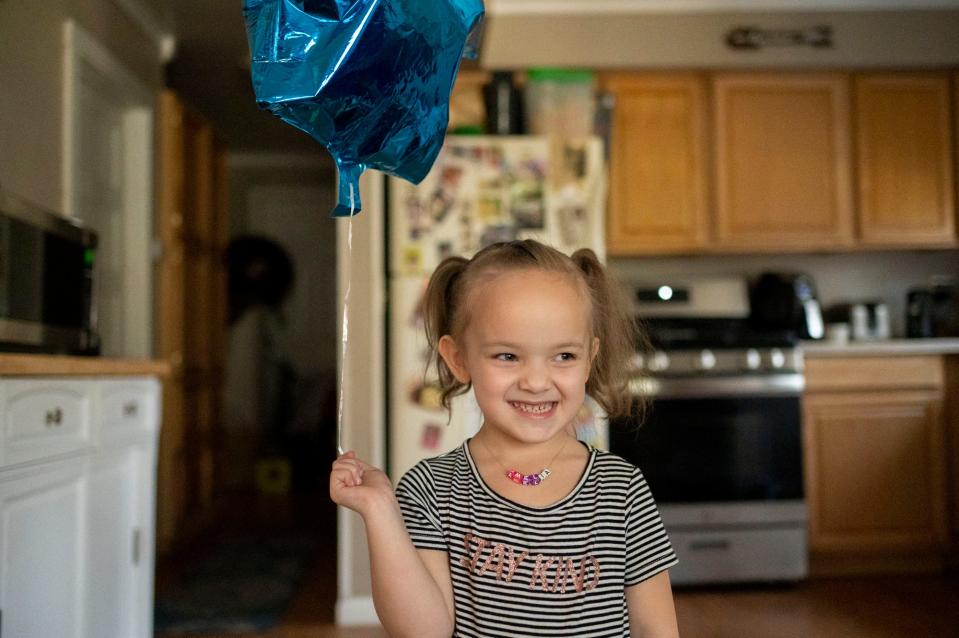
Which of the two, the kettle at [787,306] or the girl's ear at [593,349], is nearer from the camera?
the girl's ear at [593,349]

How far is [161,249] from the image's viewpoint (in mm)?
3598

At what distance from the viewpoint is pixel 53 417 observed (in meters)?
1.55

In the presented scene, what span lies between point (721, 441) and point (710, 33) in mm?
1714

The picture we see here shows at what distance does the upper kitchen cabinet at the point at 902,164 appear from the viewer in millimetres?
3539

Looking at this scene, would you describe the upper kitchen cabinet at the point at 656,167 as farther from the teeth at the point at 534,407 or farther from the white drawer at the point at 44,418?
the teeth at the point at 534,407

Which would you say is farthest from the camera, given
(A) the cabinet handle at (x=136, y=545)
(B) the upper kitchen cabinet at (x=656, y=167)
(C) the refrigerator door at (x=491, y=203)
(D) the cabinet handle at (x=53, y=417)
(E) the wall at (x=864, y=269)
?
(E) the wall at (x=864, y=269)

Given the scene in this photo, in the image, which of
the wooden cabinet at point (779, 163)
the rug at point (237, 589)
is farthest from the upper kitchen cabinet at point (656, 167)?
A: the rug at point (237, 589)

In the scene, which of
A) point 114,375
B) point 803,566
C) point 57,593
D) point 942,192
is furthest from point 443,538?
point 942,192

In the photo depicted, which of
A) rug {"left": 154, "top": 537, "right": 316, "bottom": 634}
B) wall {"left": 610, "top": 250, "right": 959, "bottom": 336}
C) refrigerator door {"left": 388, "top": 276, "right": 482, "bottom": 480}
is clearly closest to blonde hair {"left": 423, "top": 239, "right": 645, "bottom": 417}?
refrigerator door {"left": 388, "top": 276, "right": 482, "bottom": 480}

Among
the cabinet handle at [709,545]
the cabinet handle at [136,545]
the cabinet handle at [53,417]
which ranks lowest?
the cabinet handle at [709,545]

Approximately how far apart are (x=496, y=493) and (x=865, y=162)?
3.18 metres

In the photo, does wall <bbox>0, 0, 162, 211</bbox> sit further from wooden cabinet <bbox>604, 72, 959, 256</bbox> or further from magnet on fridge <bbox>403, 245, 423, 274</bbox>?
wooden cabinet <bbox>604, 72, 959, 256</bbox>

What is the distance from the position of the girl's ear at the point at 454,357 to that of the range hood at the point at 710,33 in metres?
2.68

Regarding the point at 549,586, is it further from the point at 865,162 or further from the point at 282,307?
the point at 282,307
